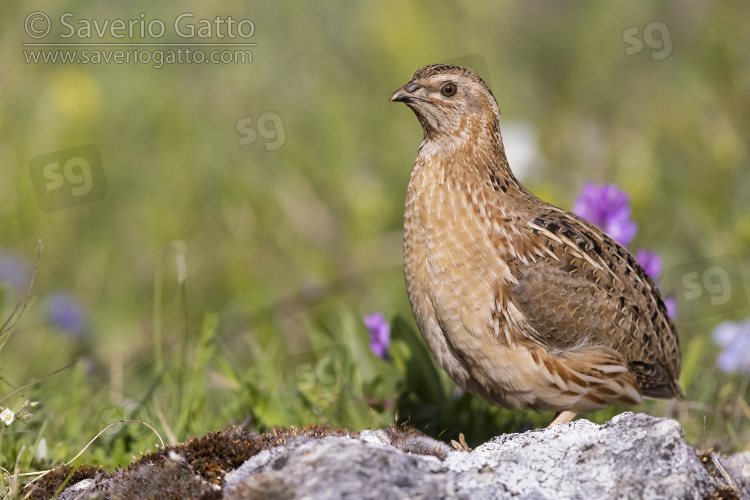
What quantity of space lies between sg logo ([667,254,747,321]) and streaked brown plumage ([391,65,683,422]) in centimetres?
263

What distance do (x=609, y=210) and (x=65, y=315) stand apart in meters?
4.29

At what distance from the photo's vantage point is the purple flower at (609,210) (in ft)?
19.9

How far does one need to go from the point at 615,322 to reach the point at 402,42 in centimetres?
634

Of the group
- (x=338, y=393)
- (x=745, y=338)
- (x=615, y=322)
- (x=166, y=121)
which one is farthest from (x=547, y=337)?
(x=166, y=121)

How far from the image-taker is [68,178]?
8.98 meters

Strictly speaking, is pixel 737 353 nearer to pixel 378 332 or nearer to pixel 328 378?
pixel 378 332

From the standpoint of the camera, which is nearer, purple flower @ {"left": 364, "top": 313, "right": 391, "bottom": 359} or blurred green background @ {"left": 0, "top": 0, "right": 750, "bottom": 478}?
purple flower @ {"left": 364, "top": 313, "right": 391, "bottom": 359}

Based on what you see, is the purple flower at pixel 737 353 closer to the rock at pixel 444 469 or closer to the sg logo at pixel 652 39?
the rock at pixel 444 469

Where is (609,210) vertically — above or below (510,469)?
above

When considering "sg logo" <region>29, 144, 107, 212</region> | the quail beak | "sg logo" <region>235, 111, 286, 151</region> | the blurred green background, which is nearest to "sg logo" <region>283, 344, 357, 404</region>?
the blurred green background

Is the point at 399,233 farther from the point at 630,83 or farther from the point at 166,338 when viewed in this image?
the point at 630,83

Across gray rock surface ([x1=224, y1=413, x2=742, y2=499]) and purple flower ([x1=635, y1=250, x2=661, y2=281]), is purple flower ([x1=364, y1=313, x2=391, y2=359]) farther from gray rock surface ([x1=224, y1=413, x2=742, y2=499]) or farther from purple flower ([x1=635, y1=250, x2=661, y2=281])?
gray rock surface ([x1=224, y1=413, x2=742, y2=499])

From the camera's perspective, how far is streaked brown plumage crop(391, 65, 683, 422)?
4.66 meters

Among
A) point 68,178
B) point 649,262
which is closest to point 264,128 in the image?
point 68,178
